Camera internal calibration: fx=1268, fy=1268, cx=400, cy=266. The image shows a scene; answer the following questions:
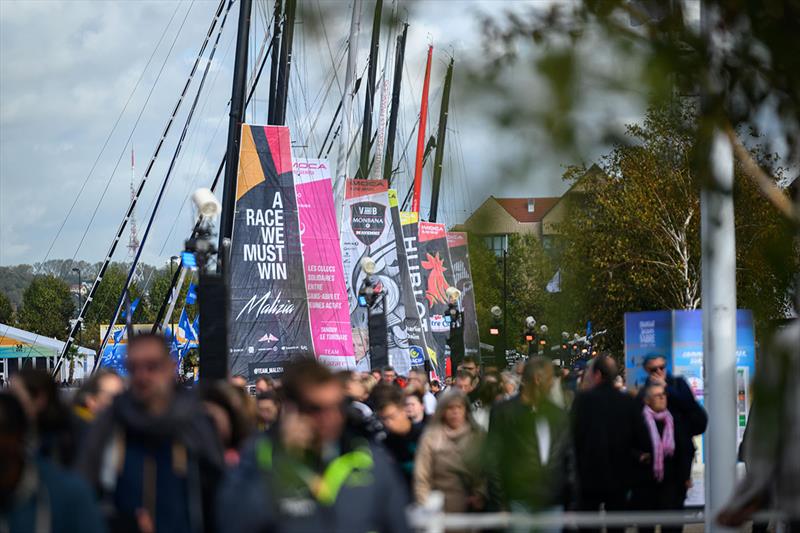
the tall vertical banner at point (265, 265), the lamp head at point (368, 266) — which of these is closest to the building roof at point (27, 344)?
the lamp head at point (368, 266)

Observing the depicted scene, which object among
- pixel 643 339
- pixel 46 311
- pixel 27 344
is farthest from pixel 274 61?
pixel 46 311

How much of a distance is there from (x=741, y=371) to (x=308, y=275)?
1625cm

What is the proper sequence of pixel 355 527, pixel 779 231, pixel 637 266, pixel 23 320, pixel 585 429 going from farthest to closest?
1. pixel 23 320
2. pixel 637 266
3. pixel 585 429
4. pixel 355 527
5. pixel 779 231

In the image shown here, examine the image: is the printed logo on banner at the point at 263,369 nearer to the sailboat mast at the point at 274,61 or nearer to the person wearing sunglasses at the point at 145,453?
the sailboat mast at the point at 274,61

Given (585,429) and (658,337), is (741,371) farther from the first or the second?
(585,429)

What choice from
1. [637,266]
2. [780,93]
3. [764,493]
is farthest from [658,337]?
[637,266]

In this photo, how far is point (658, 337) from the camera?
1441cm

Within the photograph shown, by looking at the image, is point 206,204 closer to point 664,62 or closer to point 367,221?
point 664,62

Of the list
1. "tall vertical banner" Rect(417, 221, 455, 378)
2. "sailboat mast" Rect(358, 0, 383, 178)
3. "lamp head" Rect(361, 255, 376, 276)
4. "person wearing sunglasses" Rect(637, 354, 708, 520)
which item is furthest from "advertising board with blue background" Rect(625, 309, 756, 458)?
"tall vertical banner" Rect(417, 221, 455, 378)

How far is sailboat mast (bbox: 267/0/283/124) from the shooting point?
27156mm

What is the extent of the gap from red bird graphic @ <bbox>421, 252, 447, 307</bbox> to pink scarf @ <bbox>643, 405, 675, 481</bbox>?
3227 centimetres

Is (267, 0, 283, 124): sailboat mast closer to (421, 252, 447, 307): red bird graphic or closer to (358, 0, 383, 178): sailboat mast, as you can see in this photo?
(358, 0, 383, 178): sailboat mast

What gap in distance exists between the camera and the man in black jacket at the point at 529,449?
255 cm

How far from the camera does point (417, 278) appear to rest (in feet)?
128
